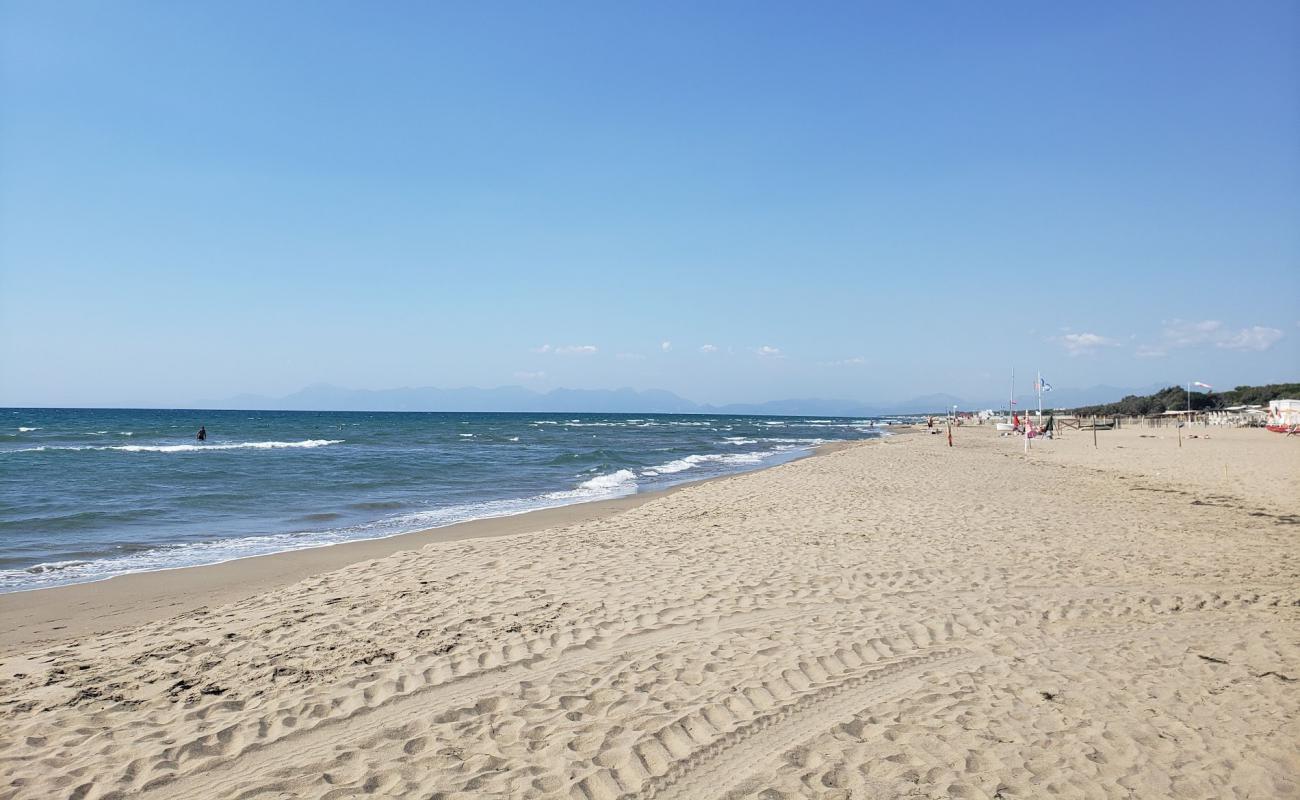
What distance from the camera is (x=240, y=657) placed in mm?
5496

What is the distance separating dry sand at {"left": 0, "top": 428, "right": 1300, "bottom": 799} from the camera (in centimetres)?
378

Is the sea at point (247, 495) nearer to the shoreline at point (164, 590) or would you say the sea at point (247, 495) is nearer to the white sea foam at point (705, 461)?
the white sea foam at point (705, 461)

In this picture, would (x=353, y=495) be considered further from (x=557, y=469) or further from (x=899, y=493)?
(x=899, y=493)

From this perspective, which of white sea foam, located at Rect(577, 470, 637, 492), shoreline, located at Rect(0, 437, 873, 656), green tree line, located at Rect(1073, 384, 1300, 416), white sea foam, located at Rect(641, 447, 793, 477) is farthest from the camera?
green tree line, located at Rect(1073, 384, 1300, 416)

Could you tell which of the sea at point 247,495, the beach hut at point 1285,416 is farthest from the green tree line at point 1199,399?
the sea at point 247,495

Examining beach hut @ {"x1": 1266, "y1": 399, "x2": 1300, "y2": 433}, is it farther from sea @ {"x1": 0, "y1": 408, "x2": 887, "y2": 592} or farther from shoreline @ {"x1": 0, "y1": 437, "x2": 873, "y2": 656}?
shoreline @ {"x1": 0, "y1": 437, "x2": 873, "y2": 656}

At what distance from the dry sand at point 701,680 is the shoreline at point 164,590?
27cm

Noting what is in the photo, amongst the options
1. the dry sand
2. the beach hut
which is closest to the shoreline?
the dry sand

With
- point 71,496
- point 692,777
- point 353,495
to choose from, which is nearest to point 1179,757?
point 692,777

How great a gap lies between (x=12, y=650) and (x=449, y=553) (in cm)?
454

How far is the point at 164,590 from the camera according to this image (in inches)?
333

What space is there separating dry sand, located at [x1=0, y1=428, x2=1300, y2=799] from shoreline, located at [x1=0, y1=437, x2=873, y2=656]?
274mm

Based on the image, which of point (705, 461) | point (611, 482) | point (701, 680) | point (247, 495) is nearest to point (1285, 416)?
point (705, 461)

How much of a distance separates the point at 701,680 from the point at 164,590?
284 inches
